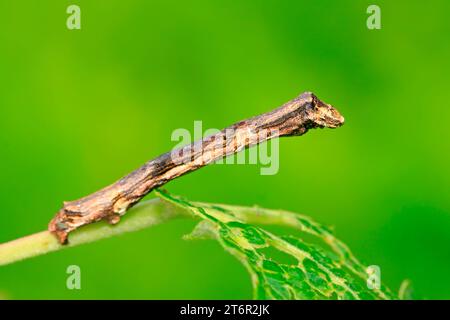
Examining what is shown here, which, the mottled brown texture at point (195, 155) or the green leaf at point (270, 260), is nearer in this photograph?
the green leaf at point (270, 260)

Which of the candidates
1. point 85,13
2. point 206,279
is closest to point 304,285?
point 206,279

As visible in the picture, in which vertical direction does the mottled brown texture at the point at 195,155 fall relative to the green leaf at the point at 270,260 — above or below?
above

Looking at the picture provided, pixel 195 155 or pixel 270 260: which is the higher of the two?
pixel 195 155

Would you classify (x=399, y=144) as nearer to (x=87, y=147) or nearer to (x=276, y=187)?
(x=276, y=187)

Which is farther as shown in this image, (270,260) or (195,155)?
(195,155)
